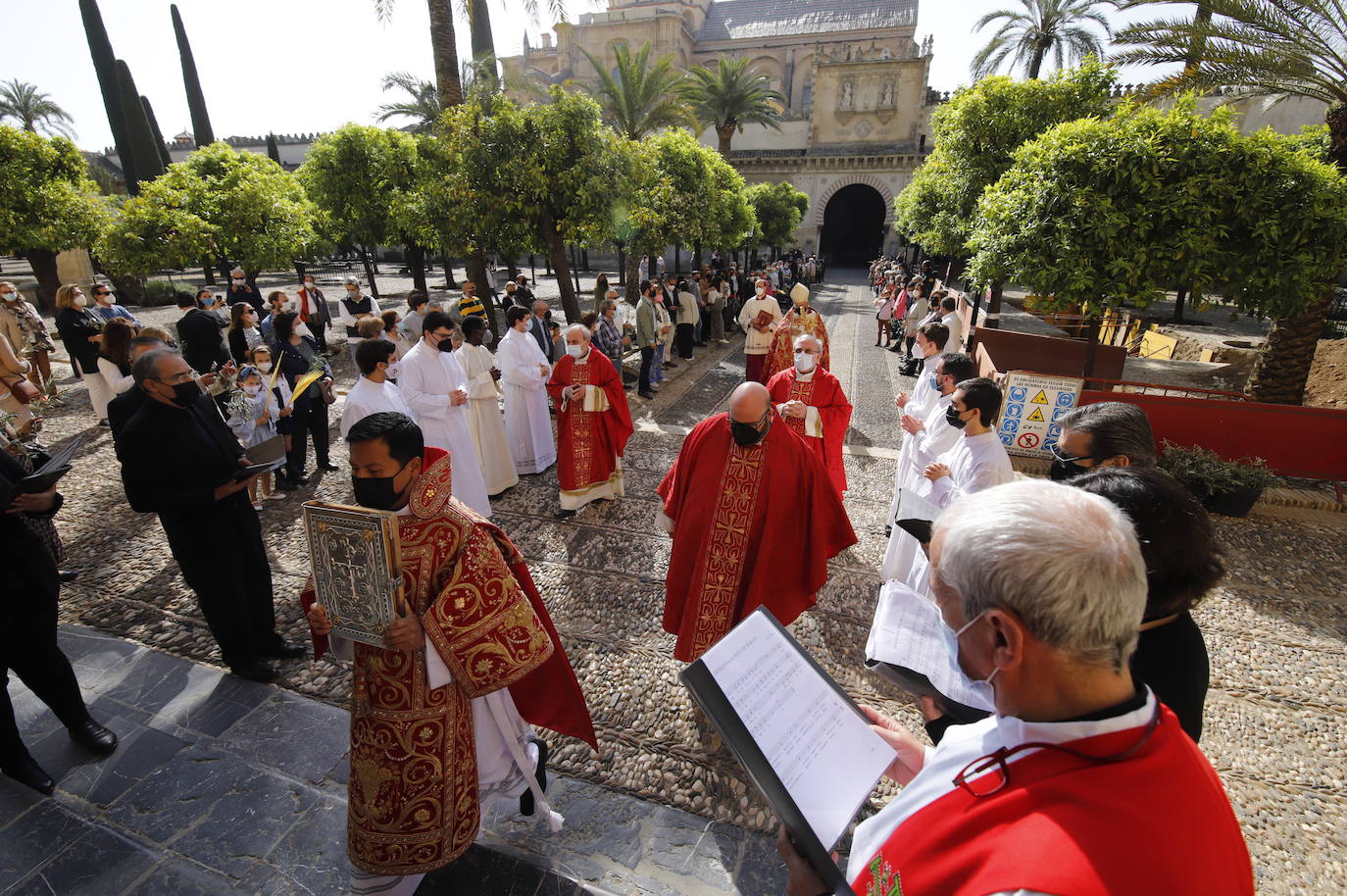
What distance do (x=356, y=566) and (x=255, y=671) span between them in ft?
8.38

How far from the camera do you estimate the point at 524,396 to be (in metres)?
7.33

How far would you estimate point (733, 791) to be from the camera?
3156 mm

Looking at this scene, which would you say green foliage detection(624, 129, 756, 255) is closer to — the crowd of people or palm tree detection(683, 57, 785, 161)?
the crowd of people

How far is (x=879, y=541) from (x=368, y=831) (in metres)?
4.87

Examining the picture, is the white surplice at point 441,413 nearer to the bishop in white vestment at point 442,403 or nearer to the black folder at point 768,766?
the bishop in white vestment at point 442,403

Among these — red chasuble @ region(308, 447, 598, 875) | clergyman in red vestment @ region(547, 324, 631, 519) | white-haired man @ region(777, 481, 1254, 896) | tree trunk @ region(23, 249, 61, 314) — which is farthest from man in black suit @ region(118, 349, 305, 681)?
tree trunk @ region(23, 249, 61, 314)

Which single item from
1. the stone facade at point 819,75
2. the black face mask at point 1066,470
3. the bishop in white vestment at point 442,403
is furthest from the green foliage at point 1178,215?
the stone facade at point 819,75

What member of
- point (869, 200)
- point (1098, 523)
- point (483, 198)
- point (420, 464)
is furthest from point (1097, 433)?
point (869, 200)

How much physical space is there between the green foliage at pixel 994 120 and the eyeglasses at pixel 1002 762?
9.57m

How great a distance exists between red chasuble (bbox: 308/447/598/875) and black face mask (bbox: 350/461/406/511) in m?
0.09

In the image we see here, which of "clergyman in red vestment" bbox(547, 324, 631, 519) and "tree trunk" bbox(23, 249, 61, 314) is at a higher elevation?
"tree trunk" bbox(23, 249, 61, 314)

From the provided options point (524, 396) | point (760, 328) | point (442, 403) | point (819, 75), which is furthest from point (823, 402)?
point (819, 75)

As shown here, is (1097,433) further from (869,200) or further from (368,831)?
(869,200)

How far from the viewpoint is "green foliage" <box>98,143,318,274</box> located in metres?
13.4
